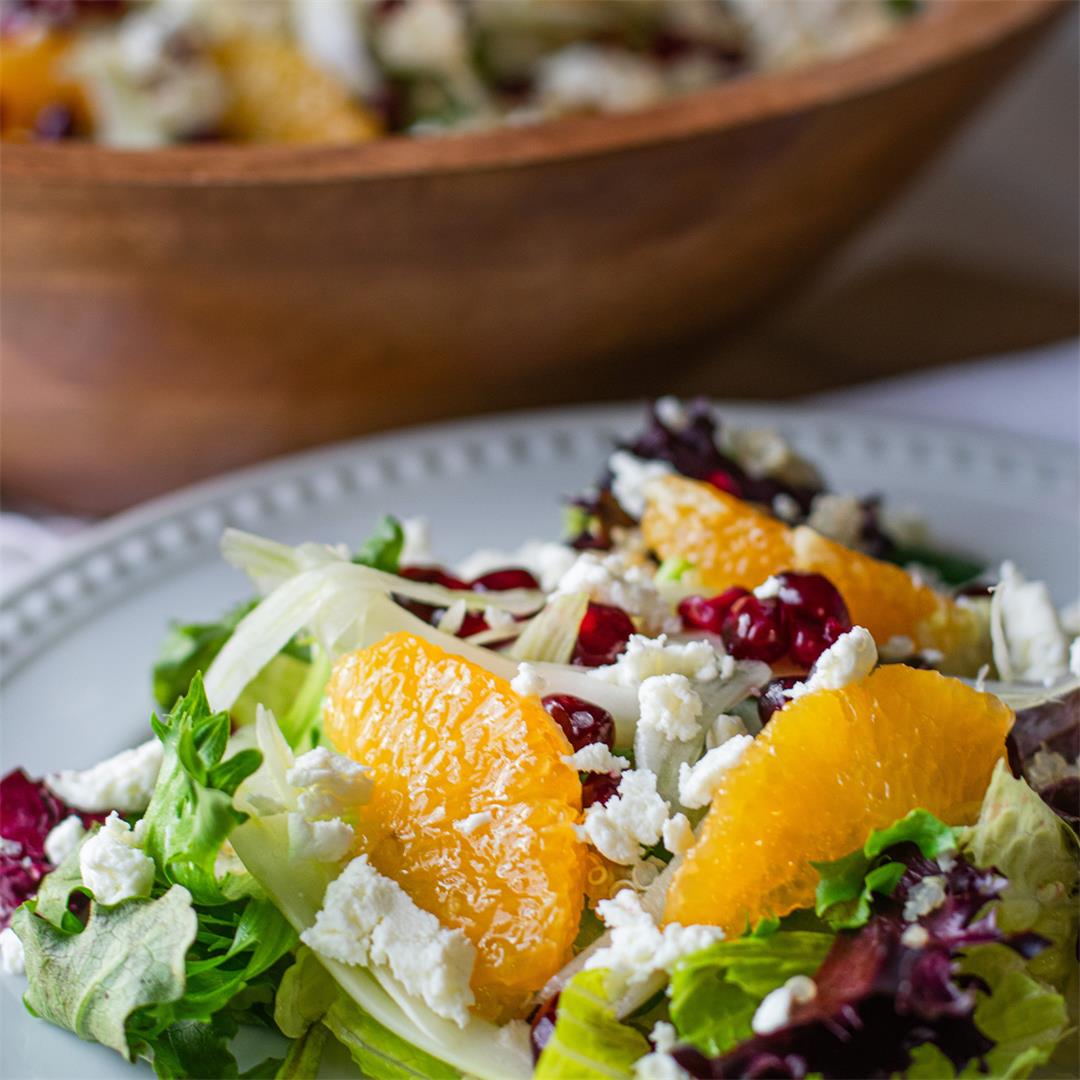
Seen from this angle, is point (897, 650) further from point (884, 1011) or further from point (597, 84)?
point (597, 84)

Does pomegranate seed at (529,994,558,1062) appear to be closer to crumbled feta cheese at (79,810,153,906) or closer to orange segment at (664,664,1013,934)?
orange segment at (664,664,1013,934)

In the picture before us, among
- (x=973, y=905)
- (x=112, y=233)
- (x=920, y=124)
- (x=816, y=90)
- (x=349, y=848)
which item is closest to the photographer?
(x=973, y=905)

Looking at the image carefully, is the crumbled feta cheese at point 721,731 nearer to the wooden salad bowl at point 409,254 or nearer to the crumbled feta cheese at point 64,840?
the crumbled feta cheese at point 64,840

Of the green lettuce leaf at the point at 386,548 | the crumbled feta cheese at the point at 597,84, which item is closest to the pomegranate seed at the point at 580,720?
the green lettuce leaf at the point at 386,548

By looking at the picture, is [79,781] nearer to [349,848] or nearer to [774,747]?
[349,848]

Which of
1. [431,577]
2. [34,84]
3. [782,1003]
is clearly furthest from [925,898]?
[34,84]

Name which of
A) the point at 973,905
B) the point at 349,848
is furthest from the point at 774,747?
the point at 349,848
